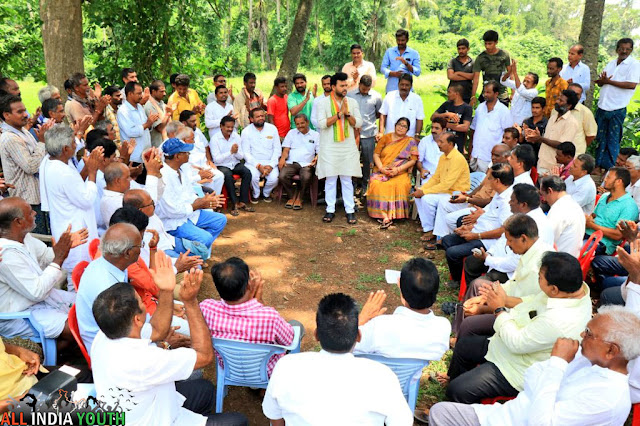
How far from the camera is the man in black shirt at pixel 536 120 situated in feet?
24.7

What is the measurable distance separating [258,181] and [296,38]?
15.2 feet

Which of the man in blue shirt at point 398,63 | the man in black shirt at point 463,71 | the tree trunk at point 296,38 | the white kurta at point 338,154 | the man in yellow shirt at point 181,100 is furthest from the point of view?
the tree trunk at point 296,38

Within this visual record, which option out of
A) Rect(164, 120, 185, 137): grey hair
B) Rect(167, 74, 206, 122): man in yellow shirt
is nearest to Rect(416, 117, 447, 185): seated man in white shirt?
Rect(164, 120, 185, 137): grey hair

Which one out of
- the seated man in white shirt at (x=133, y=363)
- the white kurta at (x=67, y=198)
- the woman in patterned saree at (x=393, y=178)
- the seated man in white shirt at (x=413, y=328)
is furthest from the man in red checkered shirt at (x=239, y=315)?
the woman in patterned saree at (x=393, y=178)

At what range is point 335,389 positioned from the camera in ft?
7.52

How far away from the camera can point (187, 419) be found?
283cm

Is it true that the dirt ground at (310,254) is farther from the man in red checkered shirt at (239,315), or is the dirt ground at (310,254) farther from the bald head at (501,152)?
the bald head at (501,152)

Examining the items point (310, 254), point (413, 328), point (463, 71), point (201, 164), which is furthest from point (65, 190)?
point (463, 71)

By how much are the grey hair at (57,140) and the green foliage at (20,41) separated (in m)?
7.19

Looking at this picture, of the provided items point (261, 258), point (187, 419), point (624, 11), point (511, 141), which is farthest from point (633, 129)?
point (624, 11)

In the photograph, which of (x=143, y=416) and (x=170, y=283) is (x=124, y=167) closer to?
(x=170, y=283)

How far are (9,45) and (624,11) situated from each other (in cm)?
5356

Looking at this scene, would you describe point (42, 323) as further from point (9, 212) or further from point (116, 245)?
point (116, 245)

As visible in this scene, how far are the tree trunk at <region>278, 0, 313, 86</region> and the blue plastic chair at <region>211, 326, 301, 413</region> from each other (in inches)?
352
